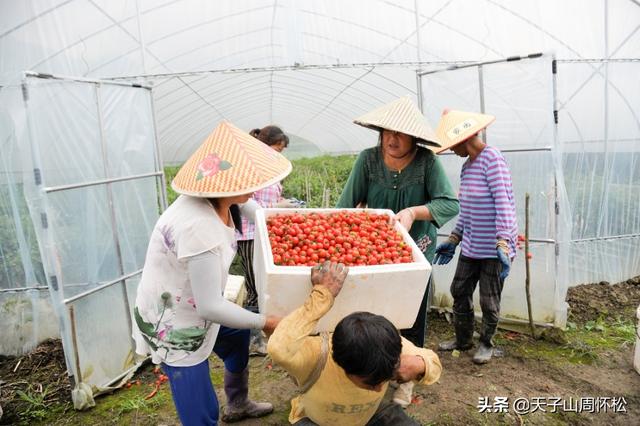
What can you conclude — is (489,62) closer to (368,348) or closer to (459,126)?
(459,126)

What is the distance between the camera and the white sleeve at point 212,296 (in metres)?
1.70

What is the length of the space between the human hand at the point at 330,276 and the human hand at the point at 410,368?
1.39 ft

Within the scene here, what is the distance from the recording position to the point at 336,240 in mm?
1969

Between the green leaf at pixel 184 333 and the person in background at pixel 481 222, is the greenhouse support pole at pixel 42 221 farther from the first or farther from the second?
the person in background at pixel 481 222

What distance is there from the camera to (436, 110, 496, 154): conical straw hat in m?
3.01

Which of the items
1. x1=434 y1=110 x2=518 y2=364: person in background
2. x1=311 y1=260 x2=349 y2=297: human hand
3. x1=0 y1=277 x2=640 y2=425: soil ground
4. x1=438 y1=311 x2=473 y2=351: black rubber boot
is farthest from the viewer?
x1=438 y1=311 x2=473 y2=351: black rubber boot

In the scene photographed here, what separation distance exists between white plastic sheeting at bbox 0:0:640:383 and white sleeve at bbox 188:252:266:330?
178cm

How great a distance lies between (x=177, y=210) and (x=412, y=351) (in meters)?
1.14

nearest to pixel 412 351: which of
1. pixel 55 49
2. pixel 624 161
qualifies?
pixel 55 49

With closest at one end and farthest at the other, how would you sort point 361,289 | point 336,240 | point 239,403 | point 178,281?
point 361,289
point 178,281
point 336,240
point 239,403

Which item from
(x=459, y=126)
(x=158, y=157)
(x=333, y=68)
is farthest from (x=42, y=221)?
(x=333, y=68)

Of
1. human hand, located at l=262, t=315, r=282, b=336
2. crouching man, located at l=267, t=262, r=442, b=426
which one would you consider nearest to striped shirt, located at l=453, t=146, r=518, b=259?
crouching man, located at l=267, t=262, r=442, b=426

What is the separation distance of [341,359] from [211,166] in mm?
901

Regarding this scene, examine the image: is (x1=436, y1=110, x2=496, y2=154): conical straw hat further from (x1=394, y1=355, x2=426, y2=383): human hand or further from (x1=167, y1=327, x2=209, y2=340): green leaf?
(x1=167, y1=327, x2=209, y2=340): green leaf
